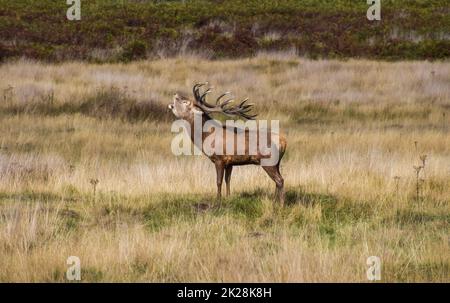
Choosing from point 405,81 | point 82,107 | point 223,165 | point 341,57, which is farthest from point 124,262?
point 341,57

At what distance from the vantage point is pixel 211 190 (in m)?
10.3

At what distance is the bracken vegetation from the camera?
102ft

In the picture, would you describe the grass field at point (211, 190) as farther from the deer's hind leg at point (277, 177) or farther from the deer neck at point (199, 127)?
the deer neck at point (199, 127)

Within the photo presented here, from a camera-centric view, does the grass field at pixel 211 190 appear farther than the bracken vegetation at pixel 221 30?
No

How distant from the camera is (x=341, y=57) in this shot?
3094 centimetres

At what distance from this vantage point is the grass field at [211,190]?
6828 millimetres

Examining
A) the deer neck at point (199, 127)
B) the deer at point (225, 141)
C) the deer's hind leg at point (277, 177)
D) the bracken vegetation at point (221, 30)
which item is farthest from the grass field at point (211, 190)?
the bracken vegetation at point (221, 30)

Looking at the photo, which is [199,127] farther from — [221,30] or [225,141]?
[221,30]

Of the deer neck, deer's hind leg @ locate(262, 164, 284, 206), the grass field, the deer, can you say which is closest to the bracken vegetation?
the grass field

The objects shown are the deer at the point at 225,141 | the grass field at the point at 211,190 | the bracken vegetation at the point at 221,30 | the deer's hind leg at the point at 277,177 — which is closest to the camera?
the grass field at the point at 211,190

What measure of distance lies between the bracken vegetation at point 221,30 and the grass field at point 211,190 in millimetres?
8808

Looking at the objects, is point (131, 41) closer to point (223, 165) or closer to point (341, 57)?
point (341, 57)

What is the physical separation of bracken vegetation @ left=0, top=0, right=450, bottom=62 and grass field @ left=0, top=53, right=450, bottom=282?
8.81 meters

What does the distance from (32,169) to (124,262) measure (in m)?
5.37
